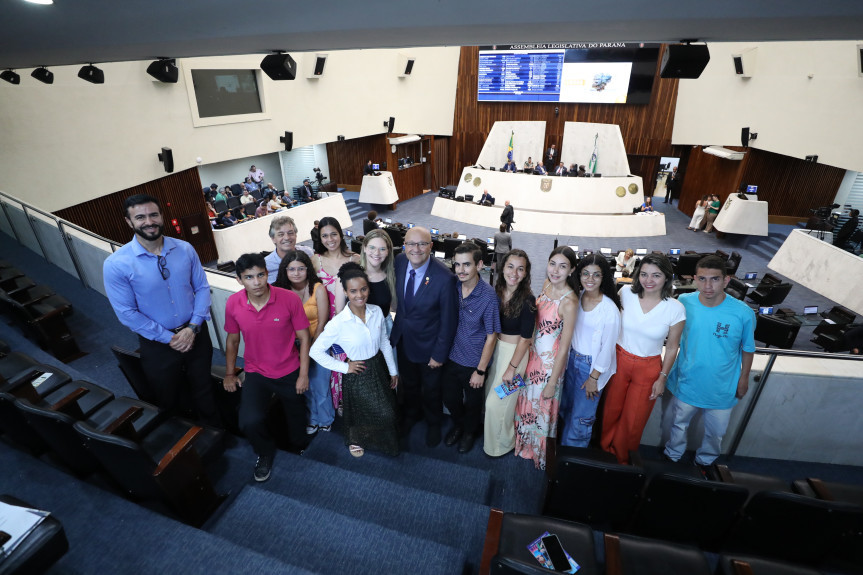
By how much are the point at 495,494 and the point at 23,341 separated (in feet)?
15.2

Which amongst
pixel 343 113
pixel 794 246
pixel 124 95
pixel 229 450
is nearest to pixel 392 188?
pixel 343 113

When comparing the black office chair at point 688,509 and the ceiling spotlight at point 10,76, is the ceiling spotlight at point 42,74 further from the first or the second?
the black office chair at point 688,509

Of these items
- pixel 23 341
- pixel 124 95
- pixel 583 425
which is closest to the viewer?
pixel 583 425

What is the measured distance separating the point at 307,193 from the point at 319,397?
10.9 metres

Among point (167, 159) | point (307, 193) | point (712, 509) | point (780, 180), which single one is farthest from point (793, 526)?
point (780, 180)

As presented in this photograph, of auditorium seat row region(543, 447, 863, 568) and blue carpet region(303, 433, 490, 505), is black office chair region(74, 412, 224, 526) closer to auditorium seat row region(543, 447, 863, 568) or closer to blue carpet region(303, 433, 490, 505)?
blue carpet region(303, 433, 490, 505)

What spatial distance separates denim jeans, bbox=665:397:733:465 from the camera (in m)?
2.83

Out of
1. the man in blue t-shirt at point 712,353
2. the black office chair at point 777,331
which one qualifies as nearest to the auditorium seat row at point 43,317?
the man in blue t-shirt at point 712,353

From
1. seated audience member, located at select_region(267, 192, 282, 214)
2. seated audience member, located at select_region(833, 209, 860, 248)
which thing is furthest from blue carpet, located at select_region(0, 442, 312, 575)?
seated audience member, located at select_region(833, 209, 860, 248)

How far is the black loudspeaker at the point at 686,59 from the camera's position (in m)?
3.47

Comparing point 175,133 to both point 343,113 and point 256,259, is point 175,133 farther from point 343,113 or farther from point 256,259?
point 256,259

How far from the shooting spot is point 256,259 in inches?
94.7

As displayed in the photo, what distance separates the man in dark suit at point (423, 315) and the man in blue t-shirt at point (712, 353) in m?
1.55

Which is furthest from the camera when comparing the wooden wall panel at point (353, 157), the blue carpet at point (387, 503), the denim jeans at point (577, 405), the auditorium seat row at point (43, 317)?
the wooden wall panel at point (353, 157)
